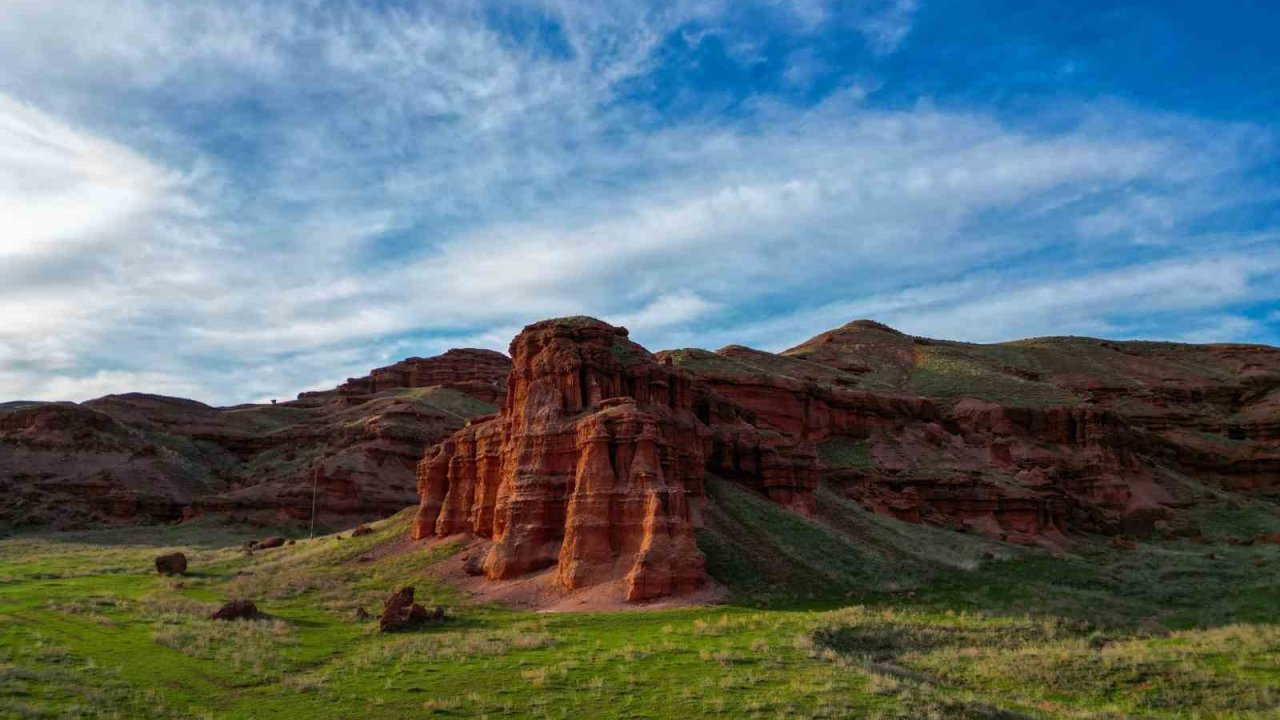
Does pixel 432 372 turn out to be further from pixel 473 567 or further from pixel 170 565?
pixel 473 567

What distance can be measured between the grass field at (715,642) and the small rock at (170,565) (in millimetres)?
1393

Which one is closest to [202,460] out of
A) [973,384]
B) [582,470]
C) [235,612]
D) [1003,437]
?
[235,612]

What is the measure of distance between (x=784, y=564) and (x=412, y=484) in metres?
49.6

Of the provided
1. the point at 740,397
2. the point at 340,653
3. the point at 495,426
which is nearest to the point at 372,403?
the point at 740,397

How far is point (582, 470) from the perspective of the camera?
35.0 meters

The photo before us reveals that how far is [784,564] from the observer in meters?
36.8

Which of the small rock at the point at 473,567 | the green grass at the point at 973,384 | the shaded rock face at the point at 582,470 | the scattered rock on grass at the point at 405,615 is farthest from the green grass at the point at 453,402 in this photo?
the scattered rock on grass at the point at 405,615

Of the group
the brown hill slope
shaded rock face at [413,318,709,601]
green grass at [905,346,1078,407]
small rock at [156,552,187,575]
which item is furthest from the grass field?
green grass at [905,346,1078,407]

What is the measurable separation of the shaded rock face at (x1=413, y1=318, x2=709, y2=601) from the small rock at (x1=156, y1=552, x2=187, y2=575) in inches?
445

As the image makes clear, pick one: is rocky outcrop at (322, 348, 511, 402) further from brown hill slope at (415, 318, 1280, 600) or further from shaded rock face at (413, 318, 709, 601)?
shaded rock face at (413, 318, 709, 601)

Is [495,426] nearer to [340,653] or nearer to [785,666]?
[340,653]

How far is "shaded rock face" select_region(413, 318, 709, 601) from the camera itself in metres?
33.0

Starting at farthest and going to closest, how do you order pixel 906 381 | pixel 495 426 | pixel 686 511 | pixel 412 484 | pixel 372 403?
1. pixel 372 403
2. pixel 906 381
3. pixel 412 484
4. pixel 495 426
5. pixel 686 511

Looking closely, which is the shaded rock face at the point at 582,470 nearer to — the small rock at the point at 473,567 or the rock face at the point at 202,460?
the small rock at the point at 473,567
